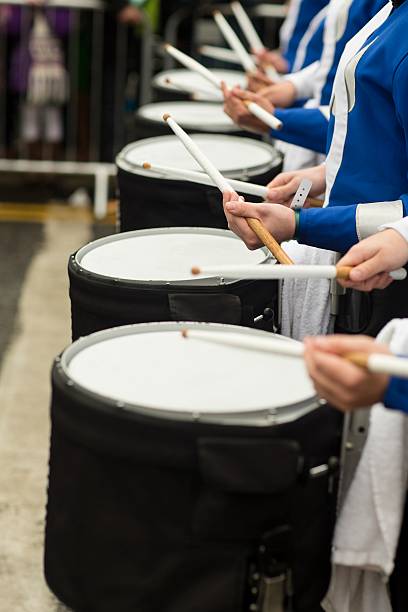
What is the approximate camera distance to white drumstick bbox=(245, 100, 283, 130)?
9.85ft

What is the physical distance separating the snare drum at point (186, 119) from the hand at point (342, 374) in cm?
226

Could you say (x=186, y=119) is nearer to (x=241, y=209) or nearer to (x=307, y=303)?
(x=307, y=303)

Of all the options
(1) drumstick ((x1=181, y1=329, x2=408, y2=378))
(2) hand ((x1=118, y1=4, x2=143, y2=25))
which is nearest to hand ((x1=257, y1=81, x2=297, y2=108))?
(1) drumstick ((x1=181, y1=329, x2=408, y2=378))

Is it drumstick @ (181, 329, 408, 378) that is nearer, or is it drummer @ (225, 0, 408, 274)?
drumstick @ (181, 329, 408, 378)

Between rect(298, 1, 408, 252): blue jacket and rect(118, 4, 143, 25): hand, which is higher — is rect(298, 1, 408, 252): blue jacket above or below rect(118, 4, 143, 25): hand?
above

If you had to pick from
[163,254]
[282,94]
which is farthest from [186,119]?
[163,254]

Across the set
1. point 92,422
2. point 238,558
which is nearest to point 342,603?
point 238,558

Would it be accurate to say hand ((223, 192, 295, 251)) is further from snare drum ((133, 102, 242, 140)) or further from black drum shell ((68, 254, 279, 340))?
snare drum ((133, 102, 242, 140))

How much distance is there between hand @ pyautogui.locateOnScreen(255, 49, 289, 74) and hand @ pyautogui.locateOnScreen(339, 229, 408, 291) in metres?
2.95

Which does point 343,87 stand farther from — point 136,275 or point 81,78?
point 81,78

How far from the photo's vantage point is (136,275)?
95.0 inches

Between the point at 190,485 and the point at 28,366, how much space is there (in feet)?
8.15

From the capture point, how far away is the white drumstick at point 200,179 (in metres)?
2.60

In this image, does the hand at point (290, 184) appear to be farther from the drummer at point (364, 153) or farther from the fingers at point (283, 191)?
the drummer at point (364, 153)
